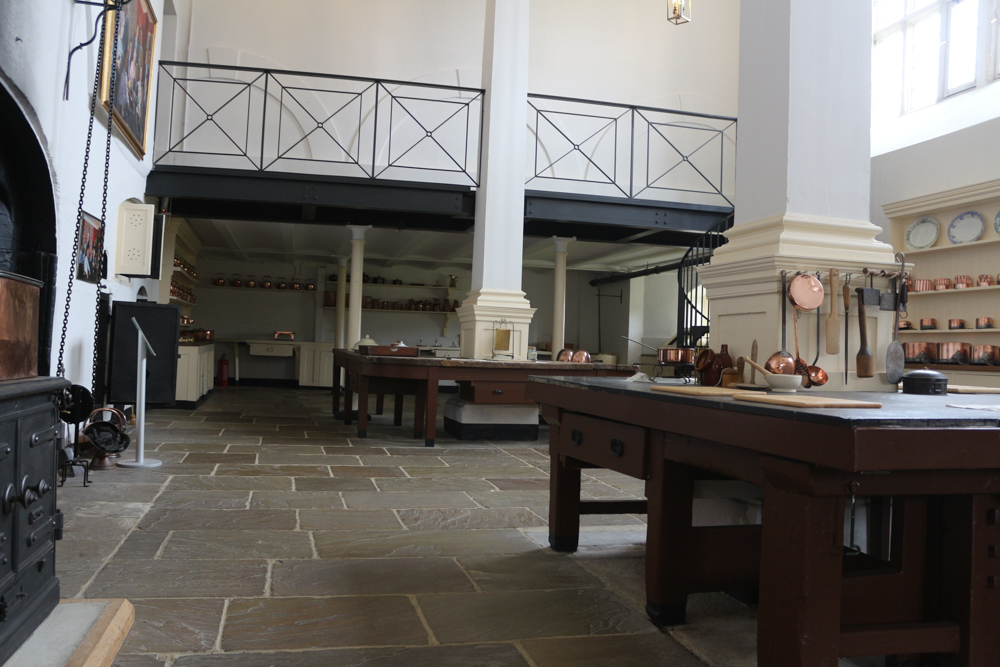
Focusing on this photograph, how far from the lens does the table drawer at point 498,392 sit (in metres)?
6.69

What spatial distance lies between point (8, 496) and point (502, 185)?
645 centimetres

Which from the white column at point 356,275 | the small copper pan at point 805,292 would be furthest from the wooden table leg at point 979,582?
the white column at point 356,275

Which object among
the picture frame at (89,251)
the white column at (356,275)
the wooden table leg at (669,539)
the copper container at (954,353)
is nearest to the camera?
the wooden table leg at (669,539)

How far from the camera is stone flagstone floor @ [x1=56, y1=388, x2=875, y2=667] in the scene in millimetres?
2109

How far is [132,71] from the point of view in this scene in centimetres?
629

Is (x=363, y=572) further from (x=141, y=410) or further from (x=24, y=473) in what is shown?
(x=141, y=410)

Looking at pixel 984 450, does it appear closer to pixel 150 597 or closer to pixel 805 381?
pixel 805 381

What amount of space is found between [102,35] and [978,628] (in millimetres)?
5498

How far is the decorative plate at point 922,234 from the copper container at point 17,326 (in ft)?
26.5

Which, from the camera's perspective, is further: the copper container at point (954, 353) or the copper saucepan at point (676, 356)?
the copper container at point (954, 353)

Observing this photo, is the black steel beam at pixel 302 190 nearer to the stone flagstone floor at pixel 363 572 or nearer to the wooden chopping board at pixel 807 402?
the stone flagstone floor at pixel 363 572

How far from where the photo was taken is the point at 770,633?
1705 mm

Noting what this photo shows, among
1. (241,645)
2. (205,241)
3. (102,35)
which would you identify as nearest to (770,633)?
(241,645)

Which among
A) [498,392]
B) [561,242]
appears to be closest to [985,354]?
[498,392]
